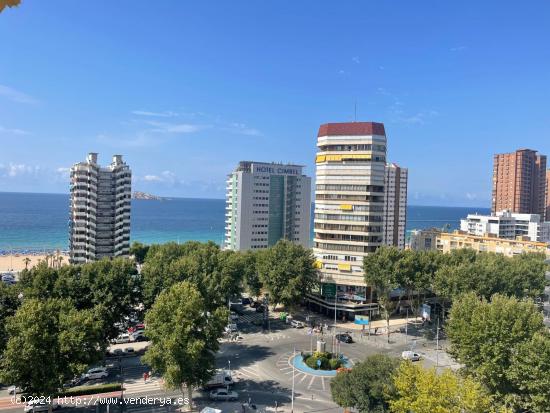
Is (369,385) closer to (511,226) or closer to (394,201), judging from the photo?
(394,201)

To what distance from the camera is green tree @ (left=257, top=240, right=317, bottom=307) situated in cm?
6325

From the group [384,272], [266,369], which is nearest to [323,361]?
[266,369]

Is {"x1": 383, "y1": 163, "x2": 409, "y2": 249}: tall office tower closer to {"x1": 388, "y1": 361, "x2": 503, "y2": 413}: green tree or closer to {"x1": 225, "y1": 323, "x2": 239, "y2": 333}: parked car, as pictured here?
{"x1": 225, "y1": 323, "x2": 239, "y2": 333}: parked car

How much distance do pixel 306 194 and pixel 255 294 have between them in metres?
61.8

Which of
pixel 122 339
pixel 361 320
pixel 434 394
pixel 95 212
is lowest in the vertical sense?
pixel 122 339

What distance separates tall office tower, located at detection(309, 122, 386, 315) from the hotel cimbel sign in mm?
50548

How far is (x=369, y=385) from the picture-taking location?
3041 cm

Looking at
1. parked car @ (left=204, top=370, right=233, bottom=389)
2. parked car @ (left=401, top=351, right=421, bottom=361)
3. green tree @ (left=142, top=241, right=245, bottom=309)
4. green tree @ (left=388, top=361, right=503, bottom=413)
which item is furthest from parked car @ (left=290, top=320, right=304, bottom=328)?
green tree @ (left=388, top=361, right=503, bottom=413)

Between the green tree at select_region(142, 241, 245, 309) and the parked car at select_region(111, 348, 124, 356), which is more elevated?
the green tree at select_region(142, 241, 245, 309)

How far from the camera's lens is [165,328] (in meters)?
35.4

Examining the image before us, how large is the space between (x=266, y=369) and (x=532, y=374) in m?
25.8

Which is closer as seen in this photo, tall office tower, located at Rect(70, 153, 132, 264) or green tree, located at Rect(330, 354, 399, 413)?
green tree, located at Rect(330, 354, 399, 413)

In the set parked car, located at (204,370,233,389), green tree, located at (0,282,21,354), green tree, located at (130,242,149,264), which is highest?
green tree, located at (0,282,21,354)

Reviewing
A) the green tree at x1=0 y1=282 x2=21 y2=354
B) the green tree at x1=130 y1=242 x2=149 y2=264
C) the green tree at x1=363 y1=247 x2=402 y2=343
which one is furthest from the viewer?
the green tree at x1=130 y1=242 x2=149 y2=264
